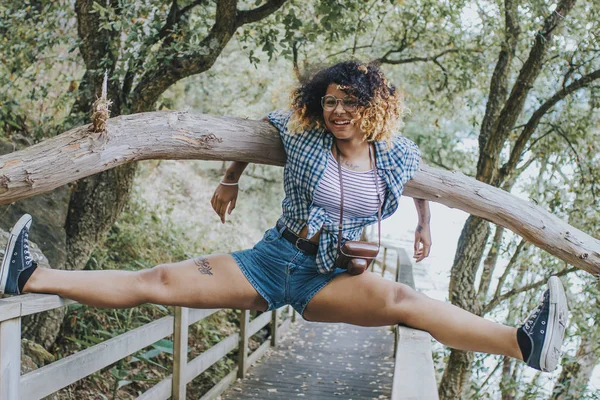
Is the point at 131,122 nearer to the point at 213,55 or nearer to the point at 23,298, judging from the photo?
the point at 23,298

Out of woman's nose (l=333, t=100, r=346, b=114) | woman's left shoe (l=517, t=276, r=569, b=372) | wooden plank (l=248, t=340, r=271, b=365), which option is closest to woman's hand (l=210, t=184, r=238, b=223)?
woman's nose (l=333, t=100, r=346, b=114)

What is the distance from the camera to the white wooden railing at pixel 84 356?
2.19 metres

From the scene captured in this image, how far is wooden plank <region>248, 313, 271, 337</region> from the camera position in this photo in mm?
6160

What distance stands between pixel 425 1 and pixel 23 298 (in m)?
5.33

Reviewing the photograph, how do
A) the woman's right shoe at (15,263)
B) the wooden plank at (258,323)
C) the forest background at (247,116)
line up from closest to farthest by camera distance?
the woman's right shoe at (15,263) → the forest background at (247,116) → the wooden plank at (258,323)

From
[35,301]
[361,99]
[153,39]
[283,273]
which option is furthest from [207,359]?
[361,99]

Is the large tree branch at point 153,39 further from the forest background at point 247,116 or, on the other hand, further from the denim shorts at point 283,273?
the denim shorts at point 283,273

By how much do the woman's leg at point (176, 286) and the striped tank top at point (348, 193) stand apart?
0.56m

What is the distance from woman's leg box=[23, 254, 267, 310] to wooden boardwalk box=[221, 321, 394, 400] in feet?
7.70

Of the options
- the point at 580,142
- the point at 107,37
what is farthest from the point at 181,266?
the point at 580,142

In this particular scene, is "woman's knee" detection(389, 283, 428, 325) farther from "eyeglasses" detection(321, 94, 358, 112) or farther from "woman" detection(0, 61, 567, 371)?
"eyeglasses" detection(321, 94, 358, 112)

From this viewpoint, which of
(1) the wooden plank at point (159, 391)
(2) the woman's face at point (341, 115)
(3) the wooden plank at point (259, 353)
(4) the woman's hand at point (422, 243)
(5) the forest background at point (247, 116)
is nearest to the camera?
(2) the woman's face at point (341, 115)

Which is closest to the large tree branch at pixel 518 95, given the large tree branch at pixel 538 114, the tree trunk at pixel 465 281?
the large tree branch at pixel 538 114

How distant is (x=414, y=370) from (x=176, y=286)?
4.23 ft
